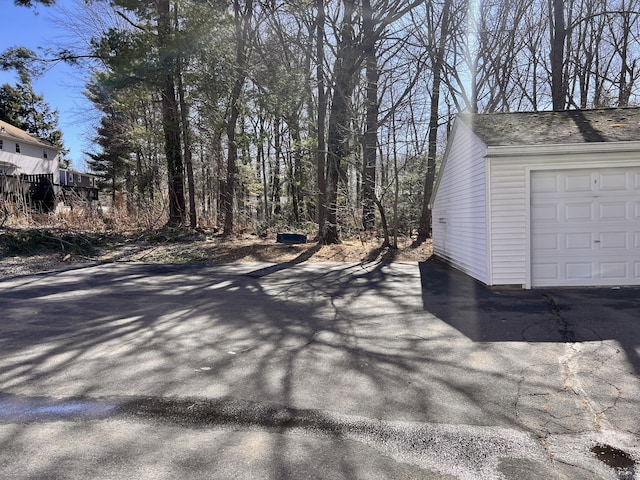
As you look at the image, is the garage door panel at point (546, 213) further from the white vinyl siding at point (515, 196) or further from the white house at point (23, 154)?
the white house at point (23, 154)

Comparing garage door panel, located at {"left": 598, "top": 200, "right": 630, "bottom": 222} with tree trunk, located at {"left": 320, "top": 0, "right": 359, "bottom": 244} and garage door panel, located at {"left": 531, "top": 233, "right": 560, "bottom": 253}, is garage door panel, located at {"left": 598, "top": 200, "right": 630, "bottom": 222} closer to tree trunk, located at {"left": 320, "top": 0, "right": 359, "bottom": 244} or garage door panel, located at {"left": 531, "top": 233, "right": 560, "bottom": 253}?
garage door panel, located at {"left": 531, "top": 233, "right": 560, "bottom": 253}

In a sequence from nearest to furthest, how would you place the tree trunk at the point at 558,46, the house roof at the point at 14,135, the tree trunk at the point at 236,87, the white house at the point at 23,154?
the tree trunk at the point at 236,87
the tree trunk at the point at 558,46
the white house at the point at 23,154
the house roof at the point at 14,135

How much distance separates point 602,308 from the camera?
6.23 m

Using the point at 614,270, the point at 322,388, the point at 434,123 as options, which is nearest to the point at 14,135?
the point at 434,123

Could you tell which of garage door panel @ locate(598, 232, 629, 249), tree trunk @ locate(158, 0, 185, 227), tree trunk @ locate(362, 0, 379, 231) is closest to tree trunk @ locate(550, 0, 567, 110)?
tree trunk @ locate(362, 0, 379, 231)

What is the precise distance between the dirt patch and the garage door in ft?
17.1

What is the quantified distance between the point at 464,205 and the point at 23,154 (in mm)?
36127

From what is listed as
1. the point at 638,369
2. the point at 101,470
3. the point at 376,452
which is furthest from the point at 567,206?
the point at 101,470

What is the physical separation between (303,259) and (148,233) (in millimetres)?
7269

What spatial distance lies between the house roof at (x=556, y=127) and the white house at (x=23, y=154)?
29.1m

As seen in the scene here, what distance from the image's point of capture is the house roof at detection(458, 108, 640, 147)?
7.69 m

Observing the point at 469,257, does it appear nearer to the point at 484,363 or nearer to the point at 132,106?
the point at 484,363

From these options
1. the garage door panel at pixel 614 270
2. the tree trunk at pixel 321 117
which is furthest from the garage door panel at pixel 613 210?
the tree trunk at pixel 321 117

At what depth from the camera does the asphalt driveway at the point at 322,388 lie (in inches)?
99.8
